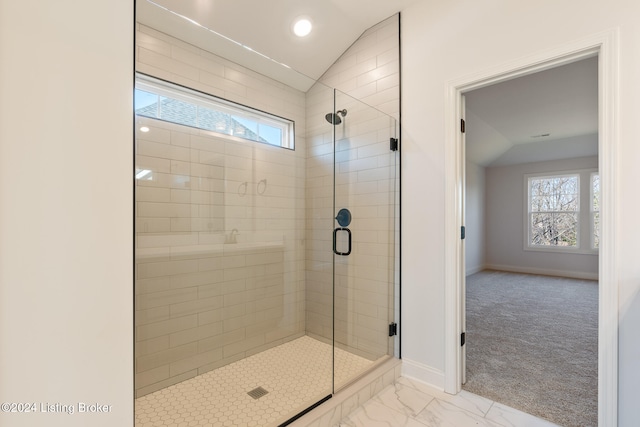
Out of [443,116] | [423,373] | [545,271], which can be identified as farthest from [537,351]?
[545,271]

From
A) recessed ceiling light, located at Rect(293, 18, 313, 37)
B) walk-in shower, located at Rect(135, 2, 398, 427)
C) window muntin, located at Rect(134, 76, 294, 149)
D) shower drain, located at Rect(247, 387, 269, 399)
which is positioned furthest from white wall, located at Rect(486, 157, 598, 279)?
shower drain, located at Rect(247, 387, 269, 399)

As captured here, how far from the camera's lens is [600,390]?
59.3 inches

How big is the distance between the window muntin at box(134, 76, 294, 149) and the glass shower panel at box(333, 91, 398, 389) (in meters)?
0.58

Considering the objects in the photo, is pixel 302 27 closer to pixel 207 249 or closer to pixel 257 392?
pixel 207 249

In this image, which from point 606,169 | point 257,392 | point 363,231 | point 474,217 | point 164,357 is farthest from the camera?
point 474,217

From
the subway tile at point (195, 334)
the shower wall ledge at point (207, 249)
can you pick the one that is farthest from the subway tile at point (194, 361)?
the shower wall ledge at point (207, 249)

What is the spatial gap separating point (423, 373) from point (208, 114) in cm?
247

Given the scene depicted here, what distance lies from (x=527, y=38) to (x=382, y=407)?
7.67 feet

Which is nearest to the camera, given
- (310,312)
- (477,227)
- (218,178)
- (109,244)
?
(109,244)

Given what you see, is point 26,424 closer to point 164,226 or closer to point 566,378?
point 164,226

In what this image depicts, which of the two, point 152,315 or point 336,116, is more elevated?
point 336,116

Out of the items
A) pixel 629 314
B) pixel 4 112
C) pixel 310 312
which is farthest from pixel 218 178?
pixel 629 314

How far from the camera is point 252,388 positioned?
6.77 feet

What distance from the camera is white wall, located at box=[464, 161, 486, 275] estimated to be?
624 cm
